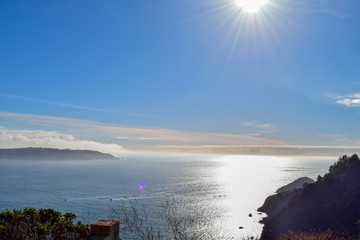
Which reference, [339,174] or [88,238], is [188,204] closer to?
[339,174]

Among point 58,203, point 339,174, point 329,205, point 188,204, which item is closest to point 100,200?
point 58,203

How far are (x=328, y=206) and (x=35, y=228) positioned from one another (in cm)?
5249

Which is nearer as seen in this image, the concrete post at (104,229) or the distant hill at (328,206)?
the concrete post at (104,229)

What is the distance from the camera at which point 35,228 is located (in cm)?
1030

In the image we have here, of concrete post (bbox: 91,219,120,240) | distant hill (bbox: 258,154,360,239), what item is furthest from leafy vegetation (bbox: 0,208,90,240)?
distant hill (bbox: 258,154,360,239)

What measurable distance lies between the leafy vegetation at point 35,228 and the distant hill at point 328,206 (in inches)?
1573

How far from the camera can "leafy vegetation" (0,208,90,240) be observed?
1014cm

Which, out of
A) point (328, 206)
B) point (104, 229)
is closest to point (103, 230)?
point (104, 229)

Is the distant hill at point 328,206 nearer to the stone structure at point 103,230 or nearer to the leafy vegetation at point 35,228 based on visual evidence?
the leafy vegetation at point 35,228

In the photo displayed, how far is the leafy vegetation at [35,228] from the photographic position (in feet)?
33.3

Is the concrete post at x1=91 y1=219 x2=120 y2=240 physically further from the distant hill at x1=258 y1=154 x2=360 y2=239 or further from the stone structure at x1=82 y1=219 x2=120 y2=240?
the distant hill at x1=258 y1=154 x2=360 y2=239

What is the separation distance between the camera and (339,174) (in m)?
56.2

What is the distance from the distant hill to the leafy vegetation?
39.9 metres

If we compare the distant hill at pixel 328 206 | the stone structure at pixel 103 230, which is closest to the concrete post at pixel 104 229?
the stone structure at pixel 103 230
